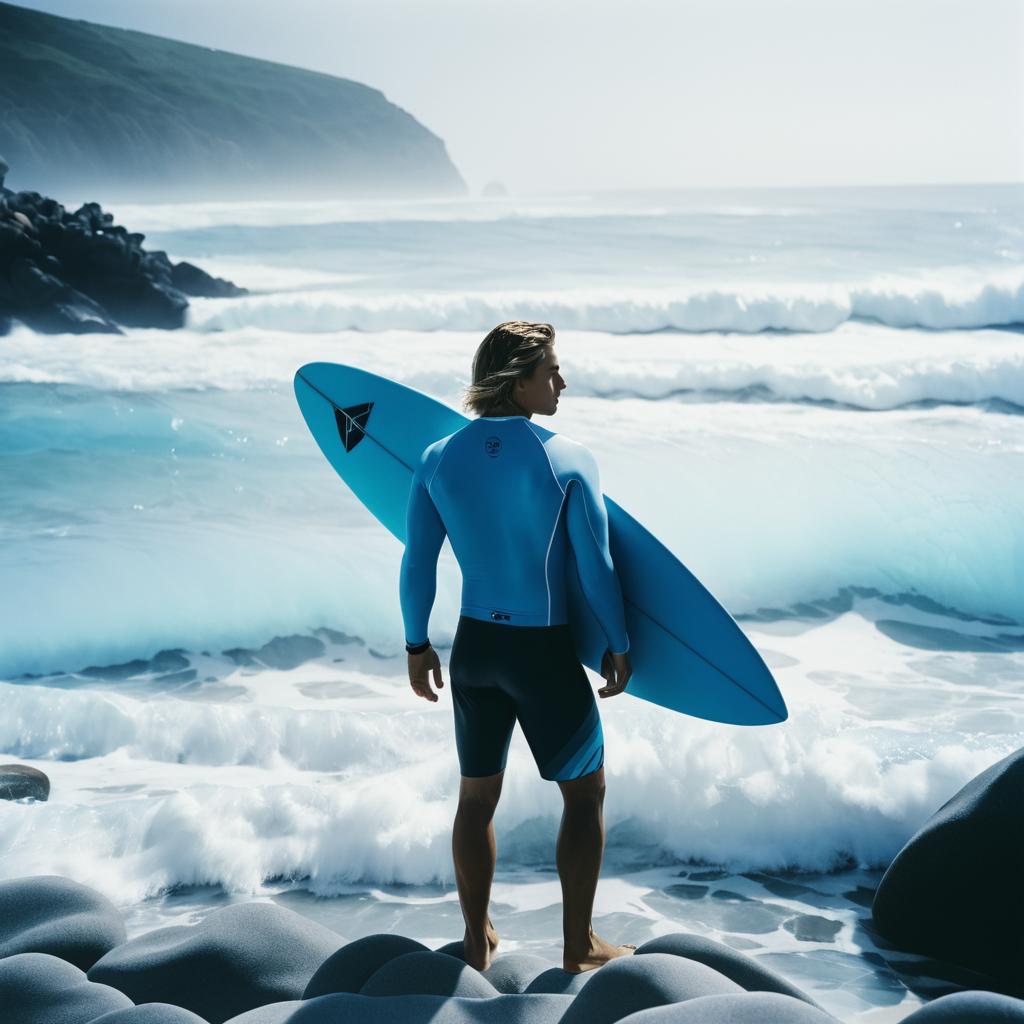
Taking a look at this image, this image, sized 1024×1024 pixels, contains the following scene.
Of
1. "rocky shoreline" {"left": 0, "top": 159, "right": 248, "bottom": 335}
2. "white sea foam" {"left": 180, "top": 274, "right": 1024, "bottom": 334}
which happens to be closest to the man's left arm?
"rocky shoreline" {"left": 0, "top": 159, "right": 248, "bottom": 335}

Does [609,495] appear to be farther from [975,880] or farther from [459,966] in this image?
[459,966]

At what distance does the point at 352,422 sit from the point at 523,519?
87cm

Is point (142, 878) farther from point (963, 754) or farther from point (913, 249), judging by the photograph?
point (913, 249)

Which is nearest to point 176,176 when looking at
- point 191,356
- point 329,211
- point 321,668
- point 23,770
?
point 329,211

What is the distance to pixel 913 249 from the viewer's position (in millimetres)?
11227

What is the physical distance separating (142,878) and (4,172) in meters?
8.14

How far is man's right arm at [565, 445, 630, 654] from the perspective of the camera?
2.11m

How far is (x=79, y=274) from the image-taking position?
9.36m

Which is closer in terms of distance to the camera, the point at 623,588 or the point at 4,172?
the point at 623,588

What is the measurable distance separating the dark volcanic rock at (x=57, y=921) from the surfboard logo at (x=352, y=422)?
1184 mm

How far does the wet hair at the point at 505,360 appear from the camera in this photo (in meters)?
2.14

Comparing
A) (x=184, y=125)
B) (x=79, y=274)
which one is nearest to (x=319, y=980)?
(x=79, y=274)

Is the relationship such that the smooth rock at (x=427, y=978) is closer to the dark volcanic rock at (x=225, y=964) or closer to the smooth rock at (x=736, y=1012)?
the dark volcanic rock at (x=225, y=964)

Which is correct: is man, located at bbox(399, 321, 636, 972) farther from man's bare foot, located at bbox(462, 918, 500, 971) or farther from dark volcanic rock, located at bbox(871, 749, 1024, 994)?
dark volcanic rock, located at bbox(871, 749, 1024, 994)
